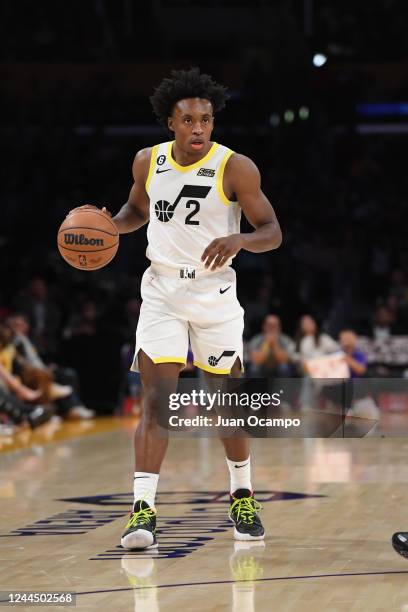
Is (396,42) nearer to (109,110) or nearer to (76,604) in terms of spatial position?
(109,110)

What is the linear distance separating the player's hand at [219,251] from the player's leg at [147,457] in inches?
21.8

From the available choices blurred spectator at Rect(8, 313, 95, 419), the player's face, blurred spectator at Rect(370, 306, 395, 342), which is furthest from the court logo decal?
blurred spectator at Rect(370, 306, 395, 342)

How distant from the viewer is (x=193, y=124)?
538 cm

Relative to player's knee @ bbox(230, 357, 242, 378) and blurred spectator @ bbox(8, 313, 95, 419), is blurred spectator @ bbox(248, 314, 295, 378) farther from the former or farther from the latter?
player's knee @ bbox(230, 357, 242, 378)

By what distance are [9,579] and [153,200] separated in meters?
1.93

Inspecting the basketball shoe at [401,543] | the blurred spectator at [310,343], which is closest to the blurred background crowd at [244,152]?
the blurred spectator at [310,343]

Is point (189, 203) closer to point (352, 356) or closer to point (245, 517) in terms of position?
point (245, 517)

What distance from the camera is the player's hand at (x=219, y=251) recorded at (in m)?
4.91

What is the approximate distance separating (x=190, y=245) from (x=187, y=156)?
43cm

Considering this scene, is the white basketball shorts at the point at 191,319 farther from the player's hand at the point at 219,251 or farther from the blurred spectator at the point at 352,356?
the blurred spectator at the point at 352,356

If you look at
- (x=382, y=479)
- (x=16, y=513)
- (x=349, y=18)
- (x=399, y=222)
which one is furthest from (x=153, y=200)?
(x=349, y=18)

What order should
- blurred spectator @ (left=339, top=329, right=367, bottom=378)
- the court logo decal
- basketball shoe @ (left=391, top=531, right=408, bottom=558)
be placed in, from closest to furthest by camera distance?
basketball shoe @ (left=391, top=531, right=408, bottom=558), the court logo decal, blurred spectator @ (left=339, top=329, right=367, bottom=378)

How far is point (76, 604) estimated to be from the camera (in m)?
3.98

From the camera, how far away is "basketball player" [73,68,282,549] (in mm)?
5332
